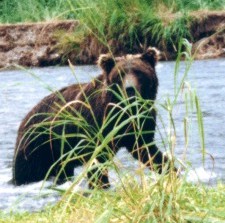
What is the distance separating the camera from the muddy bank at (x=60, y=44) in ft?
59.4

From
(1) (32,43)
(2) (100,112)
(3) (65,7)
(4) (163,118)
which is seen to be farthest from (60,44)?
(2) (100,112)

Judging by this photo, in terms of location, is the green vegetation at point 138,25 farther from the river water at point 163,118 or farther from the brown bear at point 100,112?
the brown bear at point 100,112

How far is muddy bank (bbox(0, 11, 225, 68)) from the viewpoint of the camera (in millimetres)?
18094

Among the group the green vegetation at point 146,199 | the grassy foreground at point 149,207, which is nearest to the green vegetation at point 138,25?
the green vegetation at point 146,199

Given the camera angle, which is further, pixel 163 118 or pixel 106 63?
pixel 163 118

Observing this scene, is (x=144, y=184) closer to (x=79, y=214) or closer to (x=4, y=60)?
(x=79, y=214)

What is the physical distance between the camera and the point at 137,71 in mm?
7770

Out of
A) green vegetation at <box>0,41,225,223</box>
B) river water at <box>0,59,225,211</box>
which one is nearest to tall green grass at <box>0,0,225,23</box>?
river water at <box>0,59,225,211</box>

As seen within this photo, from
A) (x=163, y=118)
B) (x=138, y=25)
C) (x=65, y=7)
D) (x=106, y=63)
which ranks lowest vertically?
(x=65, y=7)

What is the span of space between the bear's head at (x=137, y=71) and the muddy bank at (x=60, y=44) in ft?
32.4

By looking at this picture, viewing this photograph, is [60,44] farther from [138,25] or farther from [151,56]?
[151,56]

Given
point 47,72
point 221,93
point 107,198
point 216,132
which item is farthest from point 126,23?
point 107,198

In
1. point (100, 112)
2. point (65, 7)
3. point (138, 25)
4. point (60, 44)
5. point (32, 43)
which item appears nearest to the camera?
point (100, 112)

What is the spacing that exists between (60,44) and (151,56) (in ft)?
38.1
